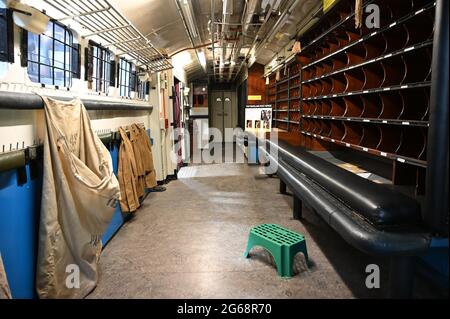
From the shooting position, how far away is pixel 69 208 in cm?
190

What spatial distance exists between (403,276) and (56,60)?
2.61 m

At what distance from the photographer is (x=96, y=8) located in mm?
2324

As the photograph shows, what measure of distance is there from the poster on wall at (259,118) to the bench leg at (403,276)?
17.7 ft

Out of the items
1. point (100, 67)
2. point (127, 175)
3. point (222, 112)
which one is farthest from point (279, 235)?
point (222, 112)


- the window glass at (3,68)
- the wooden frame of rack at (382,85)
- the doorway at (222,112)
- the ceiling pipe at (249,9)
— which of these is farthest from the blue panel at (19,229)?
the doorway at (222,112)

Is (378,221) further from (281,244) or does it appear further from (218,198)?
(218,198)

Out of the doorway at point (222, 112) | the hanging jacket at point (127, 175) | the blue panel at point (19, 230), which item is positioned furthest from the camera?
the doorway at point (222, 112)

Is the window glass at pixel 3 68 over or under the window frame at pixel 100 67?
under

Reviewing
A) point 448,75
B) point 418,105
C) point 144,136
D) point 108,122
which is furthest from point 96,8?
point 418,105

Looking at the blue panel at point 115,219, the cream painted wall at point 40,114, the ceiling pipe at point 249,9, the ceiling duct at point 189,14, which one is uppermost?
the ceiling pipe at point 249,9

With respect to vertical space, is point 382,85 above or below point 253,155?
above

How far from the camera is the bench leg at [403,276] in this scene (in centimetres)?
146

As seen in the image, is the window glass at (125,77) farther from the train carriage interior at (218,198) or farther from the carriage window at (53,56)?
the carriage window at (53,56)
